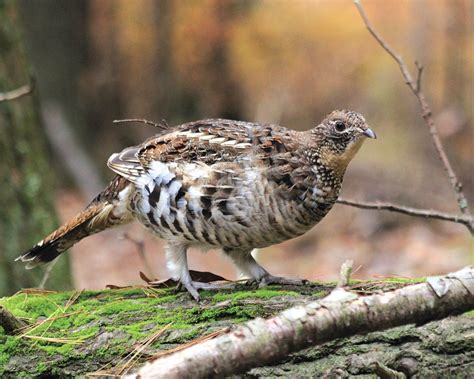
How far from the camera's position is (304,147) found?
387cm

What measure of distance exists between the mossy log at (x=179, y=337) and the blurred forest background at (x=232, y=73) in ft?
26.1

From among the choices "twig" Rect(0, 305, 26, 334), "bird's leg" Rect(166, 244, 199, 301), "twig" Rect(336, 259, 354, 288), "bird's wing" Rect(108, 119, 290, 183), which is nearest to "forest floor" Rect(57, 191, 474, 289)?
"bird's leg" Rect(166, 244, 199, 301)

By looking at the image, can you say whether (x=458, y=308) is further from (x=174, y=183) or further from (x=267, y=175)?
(x=174, y=183)

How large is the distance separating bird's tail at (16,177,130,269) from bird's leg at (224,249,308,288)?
2.36 feet

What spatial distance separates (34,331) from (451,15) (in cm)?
1176

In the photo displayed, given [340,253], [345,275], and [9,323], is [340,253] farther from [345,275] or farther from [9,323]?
[345,275]

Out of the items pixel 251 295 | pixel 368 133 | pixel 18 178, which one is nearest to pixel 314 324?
pixel 251 295

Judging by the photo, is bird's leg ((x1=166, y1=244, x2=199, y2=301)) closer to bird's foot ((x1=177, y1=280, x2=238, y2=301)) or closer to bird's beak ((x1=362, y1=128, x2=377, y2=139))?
bird's foot ((x1=177, y1=280, x2=238, y2=301))

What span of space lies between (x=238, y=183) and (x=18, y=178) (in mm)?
2234

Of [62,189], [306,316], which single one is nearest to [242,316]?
[306,316]

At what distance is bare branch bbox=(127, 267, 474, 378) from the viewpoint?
225 centimetres

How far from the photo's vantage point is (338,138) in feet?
12.5

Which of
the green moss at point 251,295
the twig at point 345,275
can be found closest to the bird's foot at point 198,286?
the green moss at point 251,295

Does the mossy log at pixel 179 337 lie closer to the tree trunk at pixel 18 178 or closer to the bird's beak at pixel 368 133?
the bird's beak at pixel 368 133
